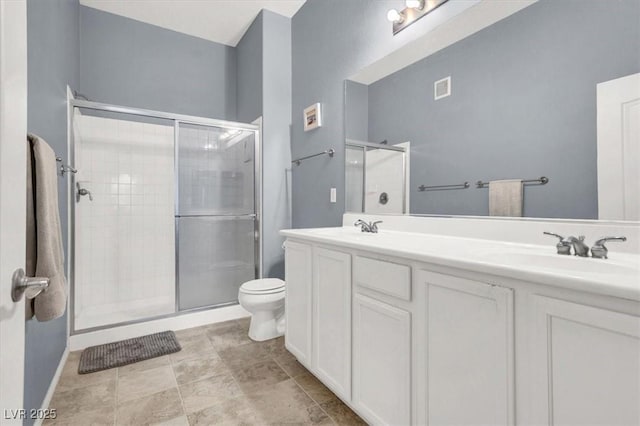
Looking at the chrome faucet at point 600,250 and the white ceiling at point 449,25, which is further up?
the white ceiling at point 449,25

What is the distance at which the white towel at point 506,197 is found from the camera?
132cm

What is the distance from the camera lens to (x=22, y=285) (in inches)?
23.8

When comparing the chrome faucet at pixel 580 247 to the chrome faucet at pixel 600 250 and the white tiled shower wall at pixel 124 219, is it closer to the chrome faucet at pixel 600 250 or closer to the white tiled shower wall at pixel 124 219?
the chrome faucet at pixel 600 250

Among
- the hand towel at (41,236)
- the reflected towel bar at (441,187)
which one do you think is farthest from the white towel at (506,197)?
the hand towel at (41,236)

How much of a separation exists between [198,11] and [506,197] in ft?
9.75

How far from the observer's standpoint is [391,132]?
76.0 inches

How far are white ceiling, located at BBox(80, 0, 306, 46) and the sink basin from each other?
8.93ft

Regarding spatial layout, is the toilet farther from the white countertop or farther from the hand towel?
the hand towel

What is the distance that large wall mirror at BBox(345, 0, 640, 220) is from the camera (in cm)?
106

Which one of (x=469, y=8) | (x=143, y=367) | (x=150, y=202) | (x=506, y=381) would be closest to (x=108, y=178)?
(x=150, y=202)

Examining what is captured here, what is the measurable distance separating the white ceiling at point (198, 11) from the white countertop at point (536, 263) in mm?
2436

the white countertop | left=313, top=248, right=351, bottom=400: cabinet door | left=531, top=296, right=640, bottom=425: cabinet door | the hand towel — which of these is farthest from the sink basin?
the hand towel

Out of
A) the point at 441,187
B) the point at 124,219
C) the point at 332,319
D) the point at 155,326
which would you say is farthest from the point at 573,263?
the point at 124,219

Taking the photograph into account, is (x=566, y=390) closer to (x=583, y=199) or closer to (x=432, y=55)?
(x=583, y=199)
